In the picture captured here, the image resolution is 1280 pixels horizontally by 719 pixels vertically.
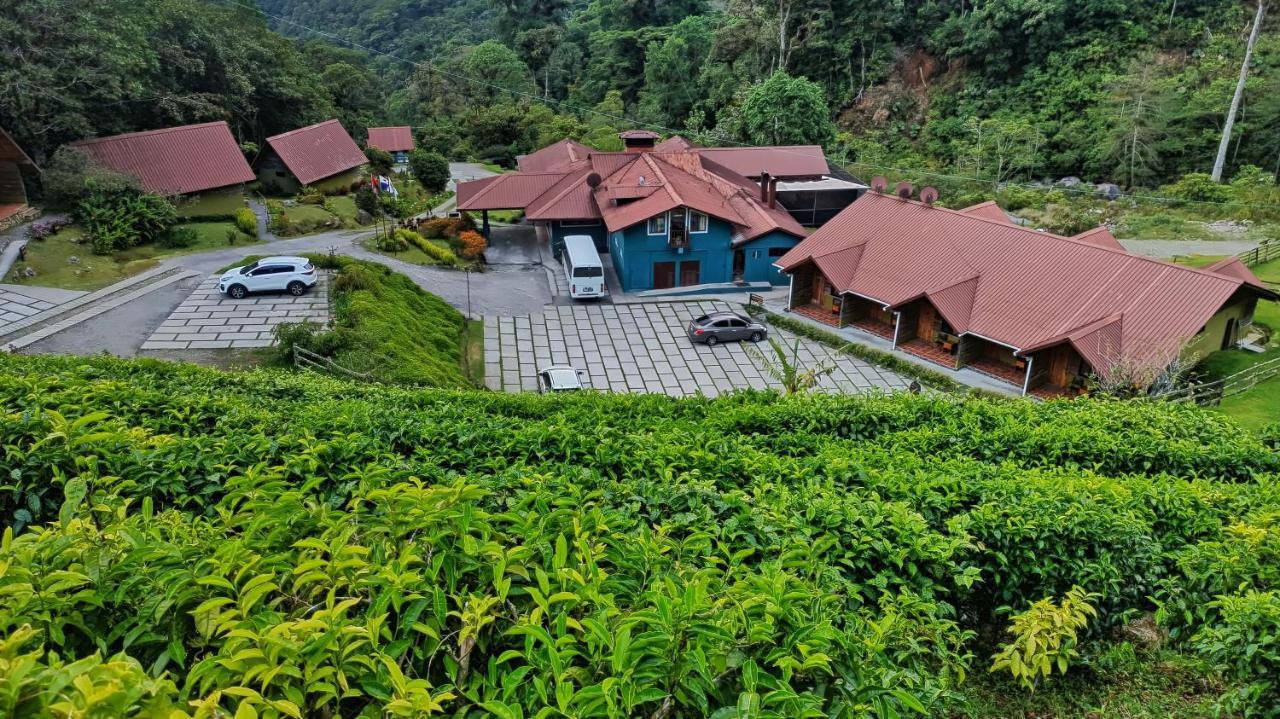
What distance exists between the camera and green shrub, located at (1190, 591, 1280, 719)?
5617 millimetres

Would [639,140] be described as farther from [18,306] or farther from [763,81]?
[18,306]

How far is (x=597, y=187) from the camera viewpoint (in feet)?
114

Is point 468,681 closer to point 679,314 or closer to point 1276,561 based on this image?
point 1276,561

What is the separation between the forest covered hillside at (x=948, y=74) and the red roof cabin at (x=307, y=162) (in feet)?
78.3

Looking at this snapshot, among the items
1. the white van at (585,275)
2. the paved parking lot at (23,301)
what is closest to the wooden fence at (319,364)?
the paved parking lot at (23,301)

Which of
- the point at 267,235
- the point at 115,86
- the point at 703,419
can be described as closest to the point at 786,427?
the point at 703,419

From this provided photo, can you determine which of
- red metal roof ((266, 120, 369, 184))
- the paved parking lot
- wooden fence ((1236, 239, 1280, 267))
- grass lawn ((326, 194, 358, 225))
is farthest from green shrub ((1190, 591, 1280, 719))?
red metal roof ((266, 120, 369, 184))

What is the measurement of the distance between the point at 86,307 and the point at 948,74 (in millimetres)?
51403

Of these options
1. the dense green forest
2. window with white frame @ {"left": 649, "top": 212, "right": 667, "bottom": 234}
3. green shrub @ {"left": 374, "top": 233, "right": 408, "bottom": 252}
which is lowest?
green shrub @ {"left": 374, "top": 233, "right": 408, "bottom": 252}

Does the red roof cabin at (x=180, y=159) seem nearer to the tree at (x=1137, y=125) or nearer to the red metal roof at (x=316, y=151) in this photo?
the red metal roof at (x=316, y=151)

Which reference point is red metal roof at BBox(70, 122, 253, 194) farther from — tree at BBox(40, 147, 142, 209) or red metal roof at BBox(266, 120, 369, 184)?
red metal roof at BBox(266, 120, 369, 184)

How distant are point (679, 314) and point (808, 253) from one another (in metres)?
5.18

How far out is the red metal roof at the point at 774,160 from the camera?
4144 centimetres

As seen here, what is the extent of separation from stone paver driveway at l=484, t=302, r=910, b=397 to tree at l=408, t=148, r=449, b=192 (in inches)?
766
